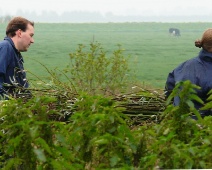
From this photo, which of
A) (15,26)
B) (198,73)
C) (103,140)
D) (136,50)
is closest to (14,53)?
(15,26)

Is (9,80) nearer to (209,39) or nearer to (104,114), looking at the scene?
(209,39)

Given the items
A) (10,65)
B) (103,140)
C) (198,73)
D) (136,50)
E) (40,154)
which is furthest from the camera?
(136,50)

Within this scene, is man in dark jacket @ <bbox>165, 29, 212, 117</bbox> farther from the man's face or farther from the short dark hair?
the short dark hair

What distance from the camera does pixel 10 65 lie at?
218 inches

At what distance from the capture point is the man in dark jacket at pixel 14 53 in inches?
212

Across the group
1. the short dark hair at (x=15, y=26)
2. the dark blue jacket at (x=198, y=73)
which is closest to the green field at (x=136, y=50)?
the short dark hair at (x=15, y=26)

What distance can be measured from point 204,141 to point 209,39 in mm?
2740

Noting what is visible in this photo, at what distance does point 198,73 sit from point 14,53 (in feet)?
5.19

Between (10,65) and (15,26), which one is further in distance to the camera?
(15,26)

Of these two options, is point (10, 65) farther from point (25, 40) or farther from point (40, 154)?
point (40, 154)

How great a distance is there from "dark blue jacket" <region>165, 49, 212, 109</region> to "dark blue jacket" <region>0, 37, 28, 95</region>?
3.99ft

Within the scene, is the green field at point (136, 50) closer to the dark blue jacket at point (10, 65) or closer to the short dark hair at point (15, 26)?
the dark blue jacket at point (10, 65)

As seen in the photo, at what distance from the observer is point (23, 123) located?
2457mm

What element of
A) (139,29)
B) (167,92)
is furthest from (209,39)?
(139,29)
